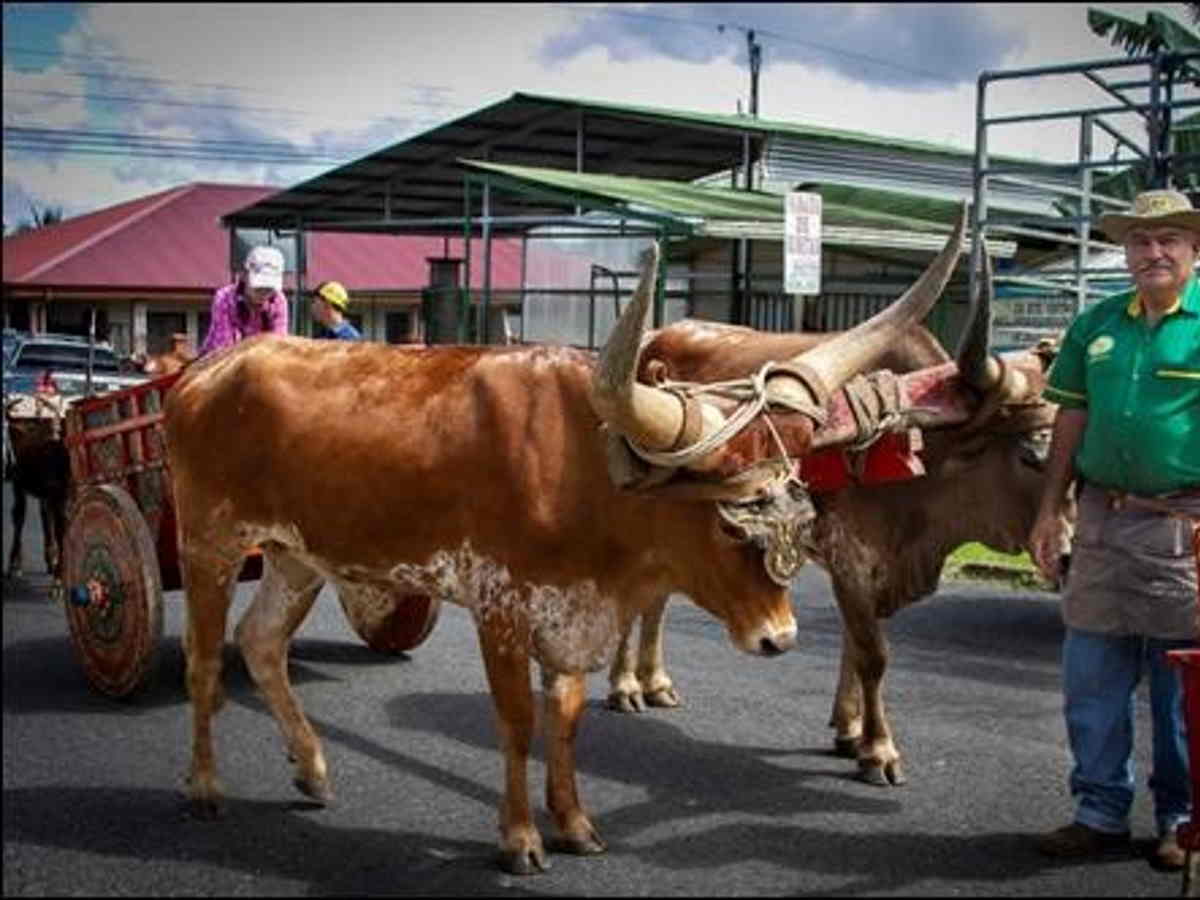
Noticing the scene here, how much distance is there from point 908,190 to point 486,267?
879cm

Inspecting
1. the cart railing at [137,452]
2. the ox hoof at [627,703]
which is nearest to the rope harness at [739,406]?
the ox hoof at [627,703]

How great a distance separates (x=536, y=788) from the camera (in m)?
5.13

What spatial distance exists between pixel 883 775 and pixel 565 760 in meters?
1.46

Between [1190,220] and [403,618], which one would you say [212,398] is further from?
[1190,220]

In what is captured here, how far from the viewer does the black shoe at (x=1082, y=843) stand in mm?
4375

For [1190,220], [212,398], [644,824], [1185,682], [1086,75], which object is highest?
[1086,75]

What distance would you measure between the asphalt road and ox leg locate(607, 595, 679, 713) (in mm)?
106

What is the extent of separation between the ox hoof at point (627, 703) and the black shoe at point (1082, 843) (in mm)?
2330

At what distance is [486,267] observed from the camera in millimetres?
13297

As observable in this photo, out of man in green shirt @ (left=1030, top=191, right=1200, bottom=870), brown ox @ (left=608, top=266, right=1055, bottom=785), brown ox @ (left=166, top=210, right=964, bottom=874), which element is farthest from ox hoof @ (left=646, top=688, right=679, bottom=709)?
man in green shirt @ (left=1030, top=191, right=1200, bottom=870)

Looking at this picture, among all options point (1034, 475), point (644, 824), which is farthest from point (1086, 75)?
point (644, 824)

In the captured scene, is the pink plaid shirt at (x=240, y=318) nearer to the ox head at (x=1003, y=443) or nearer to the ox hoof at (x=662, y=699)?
the ox hoof at (x=662, y=699)

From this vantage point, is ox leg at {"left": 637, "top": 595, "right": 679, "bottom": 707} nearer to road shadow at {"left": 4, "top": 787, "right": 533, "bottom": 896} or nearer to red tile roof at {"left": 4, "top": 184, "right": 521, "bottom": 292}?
road shadow at {"left": 4, "top": 787, "right": 533, "bottom": 896}

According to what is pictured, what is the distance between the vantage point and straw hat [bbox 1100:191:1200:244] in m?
Result: 4.12
